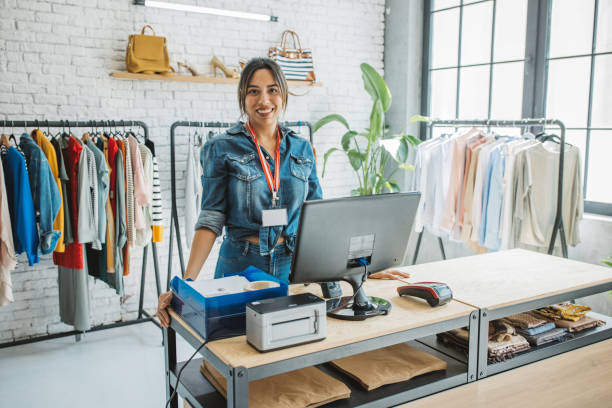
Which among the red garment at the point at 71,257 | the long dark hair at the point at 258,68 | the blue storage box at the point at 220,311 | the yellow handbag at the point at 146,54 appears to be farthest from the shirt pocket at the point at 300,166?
the yellow handbag at the point at 146,54

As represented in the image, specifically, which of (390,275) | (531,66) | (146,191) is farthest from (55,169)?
(531,66)

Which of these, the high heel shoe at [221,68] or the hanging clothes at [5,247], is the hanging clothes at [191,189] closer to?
the high heel shoe at [221,68]

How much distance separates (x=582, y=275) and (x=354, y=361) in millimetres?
1112

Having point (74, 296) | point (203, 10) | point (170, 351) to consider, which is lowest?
point (74, 296)

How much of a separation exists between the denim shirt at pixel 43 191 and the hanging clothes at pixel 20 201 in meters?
0.04

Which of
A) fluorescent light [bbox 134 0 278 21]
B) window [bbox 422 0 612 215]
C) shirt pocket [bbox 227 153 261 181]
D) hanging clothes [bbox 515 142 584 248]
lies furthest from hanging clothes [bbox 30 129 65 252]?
window [bbox 422 0 612 215]

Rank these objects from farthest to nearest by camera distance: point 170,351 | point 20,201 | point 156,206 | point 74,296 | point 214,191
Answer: point 156,206, point 74,296, point 20,201, point 214,191, point 170,351

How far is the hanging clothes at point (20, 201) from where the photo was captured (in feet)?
11.0

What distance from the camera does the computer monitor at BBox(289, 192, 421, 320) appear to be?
5.61 feet

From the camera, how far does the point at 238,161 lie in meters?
2.26

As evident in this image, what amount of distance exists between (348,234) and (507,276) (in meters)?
0.89

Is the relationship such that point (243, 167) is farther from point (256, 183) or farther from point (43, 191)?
point (43, 191)

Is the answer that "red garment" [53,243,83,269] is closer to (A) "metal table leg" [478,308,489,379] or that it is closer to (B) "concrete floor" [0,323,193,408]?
(B) "concrete floor" [0,323,193,408]

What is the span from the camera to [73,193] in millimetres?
3625
